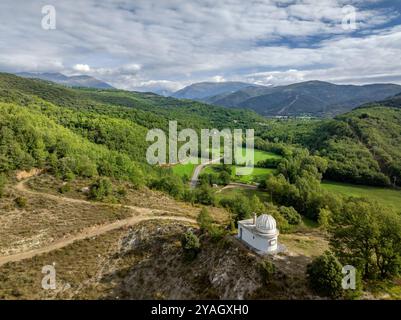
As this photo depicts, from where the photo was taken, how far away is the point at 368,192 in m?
93.2

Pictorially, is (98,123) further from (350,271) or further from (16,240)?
(350,271)

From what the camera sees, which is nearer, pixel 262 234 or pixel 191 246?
pixel 262 234

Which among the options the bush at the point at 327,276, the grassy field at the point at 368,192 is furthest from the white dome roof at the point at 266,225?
the grassy field at the point at 368,192

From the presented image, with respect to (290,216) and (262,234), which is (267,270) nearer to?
(262,234)

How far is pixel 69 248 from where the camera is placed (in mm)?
44750

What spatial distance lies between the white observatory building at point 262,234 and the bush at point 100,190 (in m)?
33.8

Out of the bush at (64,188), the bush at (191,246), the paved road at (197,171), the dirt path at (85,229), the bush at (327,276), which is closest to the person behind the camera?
the bush at (327,276)

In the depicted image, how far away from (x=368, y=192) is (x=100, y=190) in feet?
264

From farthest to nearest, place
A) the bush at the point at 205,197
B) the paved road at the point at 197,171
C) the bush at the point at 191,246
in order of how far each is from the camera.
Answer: the paved road at the point at 197,171 → the bush at the point at 205,197 → the bush at the point at 191,246

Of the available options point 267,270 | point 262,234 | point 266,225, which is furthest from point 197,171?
point 267,270

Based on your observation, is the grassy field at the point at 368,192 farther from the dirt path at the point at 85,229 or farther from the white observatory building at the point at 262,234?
the white observatory building at the point at 262,234

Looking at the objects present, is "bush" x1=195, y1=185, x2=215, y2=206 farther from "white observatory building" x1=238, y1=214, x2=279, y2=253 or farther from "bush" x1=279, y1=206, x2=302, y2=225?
"white observatory building" x1=238, y1=214, x2=279, y2=253

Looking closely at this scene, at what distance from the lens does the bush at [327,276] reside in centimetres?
2780
